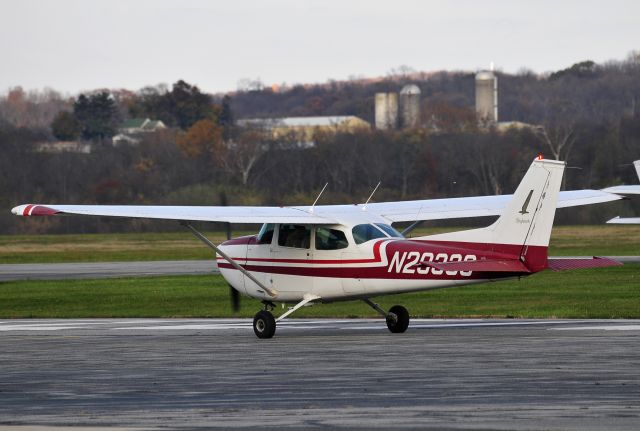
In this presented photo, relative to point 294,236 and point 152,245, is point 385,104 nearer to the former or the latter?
point 152,245

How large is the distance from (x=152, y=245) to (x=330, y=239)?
4628cm

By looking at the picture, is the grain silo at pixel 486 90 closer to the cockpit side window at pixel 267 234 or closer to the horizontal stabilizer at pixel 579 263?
the cockpit side window at pixel 267 234

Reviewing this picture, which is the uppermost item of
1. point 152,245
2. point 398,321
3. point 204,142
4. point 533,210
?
point 533,210

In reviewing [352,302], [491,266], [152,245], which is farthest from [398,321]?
[152,245]

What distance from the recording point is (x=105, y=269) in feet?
155

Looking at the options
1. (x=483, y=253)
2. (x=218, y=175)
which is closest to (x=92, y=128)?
(x=218, y=175)

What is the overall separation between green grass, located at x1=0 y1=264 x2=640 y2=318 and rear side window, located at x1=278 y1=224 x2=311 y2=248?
19.9 ft

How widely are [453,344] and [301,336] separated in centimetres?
356

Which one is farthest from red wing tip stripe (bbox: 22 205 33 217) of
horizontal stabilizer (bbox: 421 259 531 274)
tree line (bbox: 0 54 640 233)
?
tree line (bbox: 0 54 640 233)

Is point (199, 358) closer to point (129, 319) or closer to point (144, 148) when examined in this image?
point (129, 319)

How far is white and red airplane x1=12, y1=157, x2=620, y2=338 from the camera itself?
18.6m

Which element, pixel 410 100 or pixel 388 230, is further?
pixel 410 100

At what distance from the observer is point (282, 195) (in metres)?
83.2

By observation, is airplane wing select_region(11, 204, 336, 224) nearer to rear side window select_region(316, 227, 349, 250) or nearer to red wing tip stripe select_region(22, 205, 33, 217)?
red wing tip stripe select_region(22, 205, 33, 217)
